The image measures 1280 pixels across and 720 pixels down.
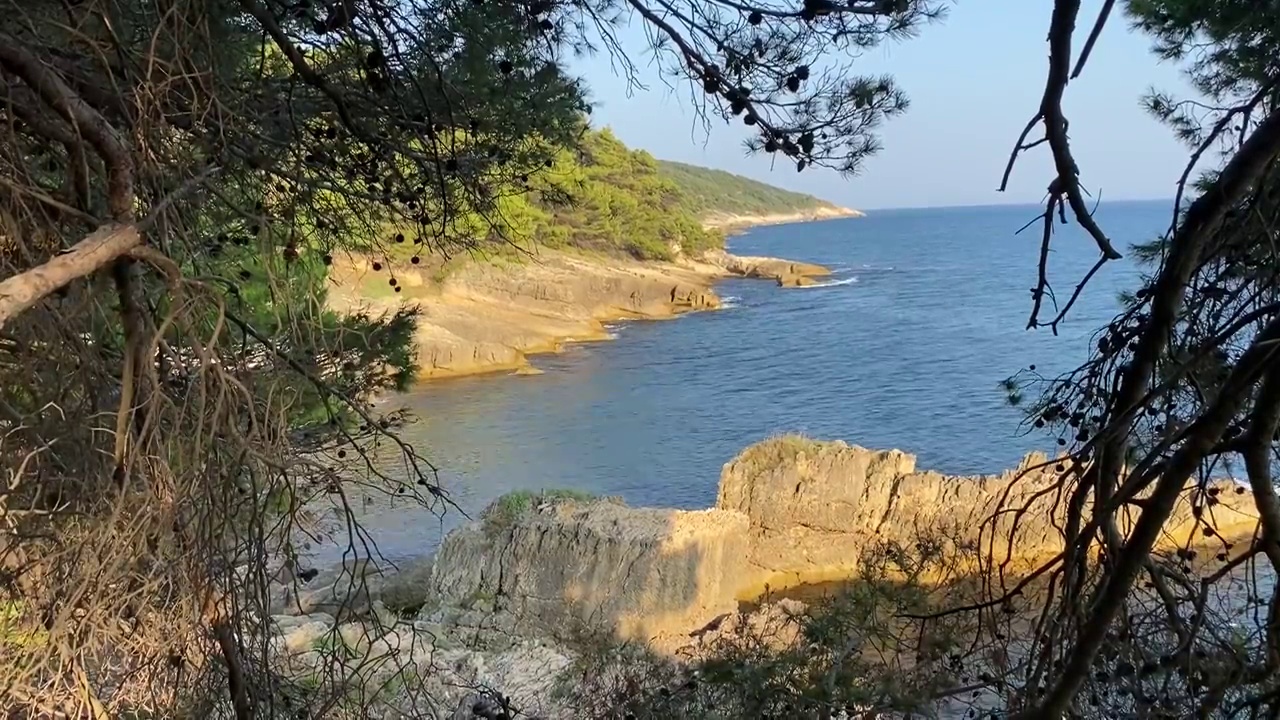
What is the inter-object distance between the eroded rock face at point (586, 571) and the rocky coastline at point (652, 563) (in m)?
0.01

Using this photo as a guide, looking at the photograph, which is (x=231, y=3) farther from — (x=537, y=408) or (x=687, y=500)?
(x=537, y=408)

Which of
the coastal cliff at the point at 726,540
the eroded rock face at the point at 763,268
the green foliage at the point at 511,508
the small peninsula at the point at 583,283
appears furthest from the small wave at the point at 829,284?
the green foliage at the point at 511,508

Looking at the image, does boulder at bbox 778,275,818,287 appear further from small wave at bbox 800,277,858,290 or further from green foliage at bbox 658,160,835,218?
green foliage at bbox 658,160,835,218

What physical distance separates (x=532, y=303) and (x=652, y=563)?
20.1 m

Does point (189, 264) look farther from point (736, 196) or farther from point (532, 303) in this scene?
point (736, 196)

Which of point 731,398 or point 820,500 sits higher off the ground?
point 820,500

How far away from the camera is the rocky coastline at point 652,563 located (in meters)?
6.91

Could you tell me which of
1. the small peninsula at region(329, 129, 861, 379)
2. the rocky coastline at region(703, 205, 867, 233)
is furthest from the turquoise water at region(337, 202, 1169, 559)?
the rocky coastline at region(703, 205, 867, 233)

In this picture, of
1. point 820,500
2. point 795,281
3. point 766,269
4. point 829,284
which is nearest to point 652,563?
point 820,500

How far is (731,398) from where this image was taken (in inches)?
806

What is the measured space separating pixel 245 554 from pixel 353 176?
4.51 feet

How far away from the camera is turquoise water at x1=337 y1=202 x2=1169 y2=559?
14898 millimetres

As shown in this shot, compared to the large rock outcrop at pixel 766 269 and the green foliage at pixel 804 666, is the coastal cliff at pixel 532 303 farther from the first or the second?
the green foliage at pixel 804 666

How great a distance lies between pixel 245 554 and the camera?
4.68ft
